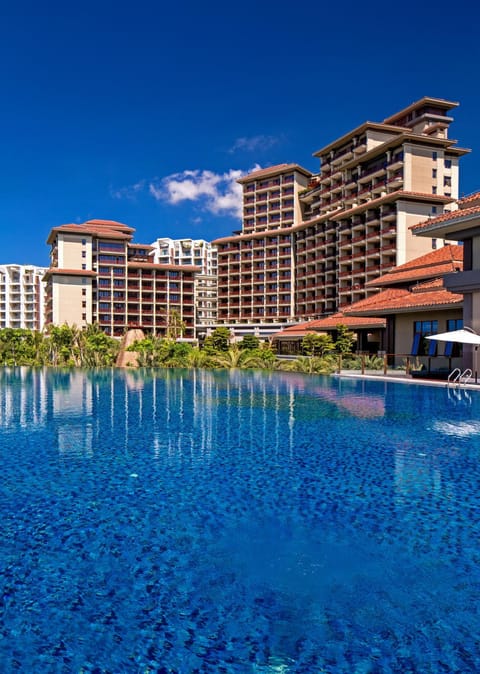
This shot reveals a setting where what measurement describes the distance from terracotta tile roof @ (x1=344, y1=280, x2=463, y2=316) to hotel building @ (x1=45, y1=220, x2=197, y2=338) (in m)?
50.1

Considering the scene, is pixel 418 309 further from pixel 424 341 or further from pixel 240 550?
pixel 240 550

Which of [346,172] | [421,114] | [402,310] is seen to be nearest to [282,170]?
[346,172]

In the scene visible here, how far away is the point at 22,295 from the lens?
129 metres

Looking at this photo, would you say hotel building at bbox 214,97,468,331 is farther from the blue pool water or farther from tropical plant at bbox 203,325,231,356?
the blue pool water

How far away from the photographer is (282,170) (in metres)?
85.9

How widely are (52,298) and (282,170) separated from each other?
138ft

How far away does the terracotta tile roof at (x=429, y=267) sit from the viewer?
33.3 meters

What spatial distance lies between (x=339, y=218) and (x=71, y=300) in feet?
136

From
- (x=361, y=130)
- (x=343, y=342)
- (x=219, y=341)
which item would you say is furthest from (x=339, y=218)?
(x=343, y=342)

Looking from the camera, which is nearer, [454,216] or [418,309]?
[454,216]

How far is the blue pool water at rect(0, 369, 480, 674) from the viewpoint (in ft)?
14.0

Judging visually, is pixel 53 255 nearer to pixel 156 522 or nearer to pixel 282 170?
pixel 282 170

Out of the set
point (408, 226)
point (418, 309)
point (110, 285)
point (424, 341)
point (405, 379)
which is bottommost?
point (405, 379)

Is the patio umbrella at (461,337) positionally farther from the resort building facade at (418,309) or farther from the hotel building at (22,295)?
the hotel building at (22,295)
